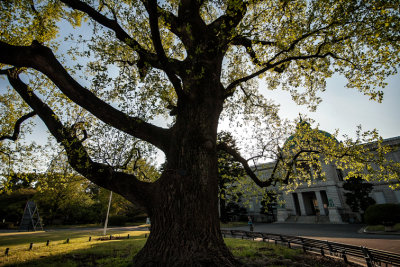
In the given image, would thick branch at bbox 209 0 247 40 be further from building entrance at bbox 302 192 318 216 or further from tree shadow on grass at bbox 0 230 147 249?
building entrance at bbox 302 192 318 216

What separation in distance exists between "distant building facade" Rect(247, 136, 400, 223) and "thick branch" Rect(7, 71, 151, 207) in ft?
78.3

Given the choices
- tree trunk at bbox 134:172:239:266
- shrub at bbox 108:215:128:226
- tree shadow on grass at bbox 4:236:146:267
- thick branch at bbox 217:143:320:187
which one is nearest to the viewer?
tree trunk at bbox 134:172:239:266

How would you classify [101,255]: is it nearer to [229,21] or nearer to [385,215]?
[229,21]

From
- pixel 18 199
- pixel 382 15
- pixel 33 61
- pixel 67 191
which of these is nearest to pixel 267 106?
pixel 382 15

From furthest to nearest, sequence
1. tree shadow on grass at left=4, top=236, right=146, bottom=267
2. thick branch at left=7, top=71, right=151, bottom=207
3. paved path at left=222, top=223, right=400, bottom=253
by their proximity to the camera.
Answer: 1. paved path at left=222, top=223, right=400, bottom=253
2. tree shadow on grass at left=4, top=236, right=146, bottom=267
3. thick branch at left=7, top=71, right=151, bottom=207

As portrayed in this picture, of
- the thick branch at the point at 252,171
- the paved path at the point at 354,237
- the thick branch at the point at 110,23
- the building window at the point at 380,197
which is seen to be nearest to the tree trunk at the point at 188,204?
the thick branch at the point at 252,171

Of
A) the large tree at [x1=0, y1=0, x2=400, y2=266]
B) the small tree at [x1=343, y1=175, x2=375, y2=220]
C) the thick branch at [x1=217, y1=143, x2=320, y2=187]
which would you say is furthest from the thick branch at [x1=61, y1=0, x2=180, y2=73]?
the small tree at [x1=343, y1=175, x2=375, y2=220]

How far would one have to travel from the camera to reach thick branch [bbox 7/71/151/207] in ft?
16.3

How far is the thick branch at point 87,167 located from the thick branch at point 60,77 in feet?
3.24

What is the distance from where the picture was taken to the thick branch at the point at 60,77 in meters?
4.65

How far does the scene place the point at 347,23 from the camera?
6.85 metres

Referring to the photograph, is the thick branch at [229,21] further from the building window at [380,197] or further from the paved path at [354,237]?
the building window at [380,197]

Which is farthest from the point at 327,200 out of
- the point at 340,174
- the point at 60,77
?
the point at 60,77

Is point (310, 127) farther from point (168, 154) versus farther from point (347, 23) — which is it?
point (168, 154)
